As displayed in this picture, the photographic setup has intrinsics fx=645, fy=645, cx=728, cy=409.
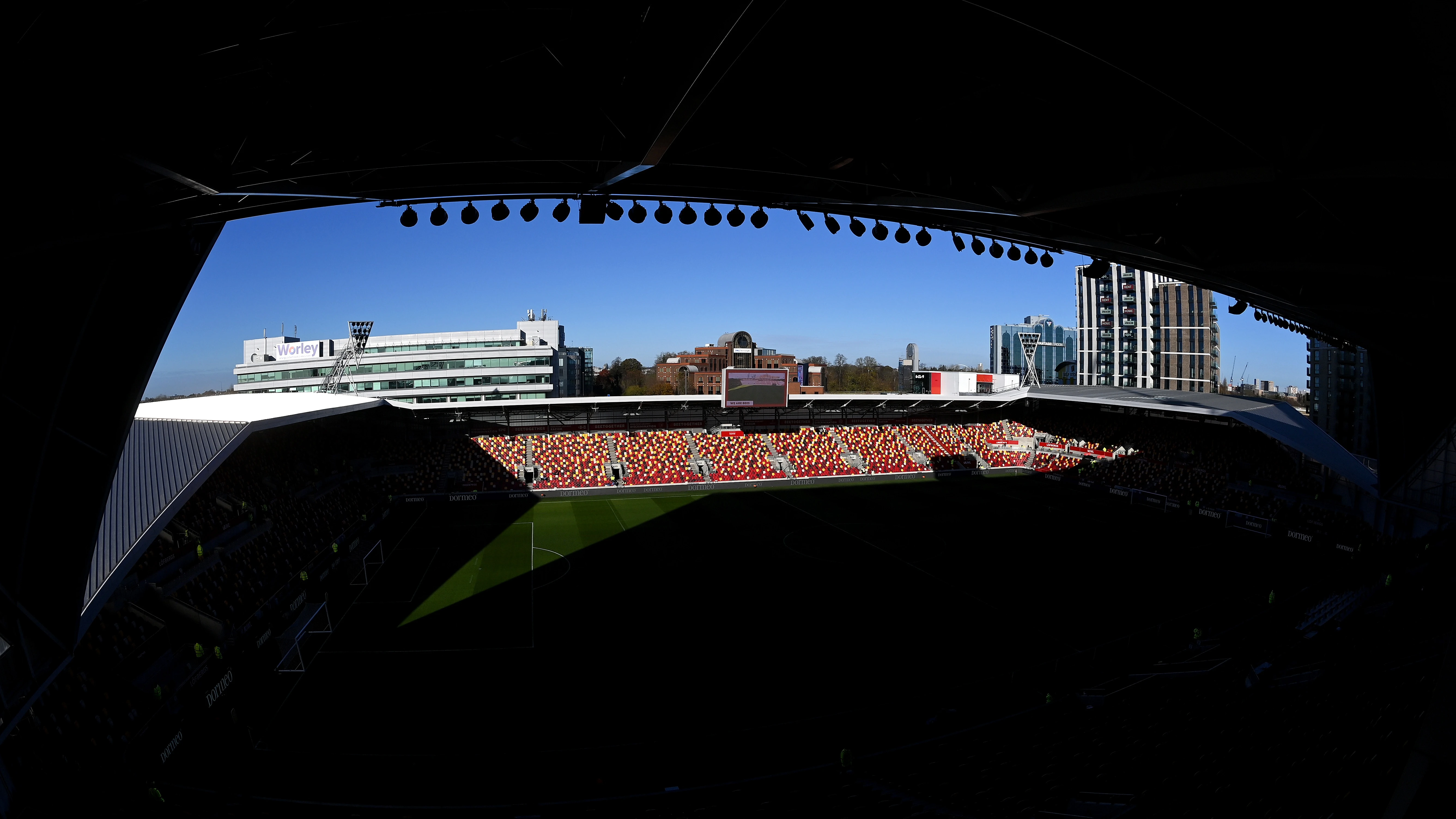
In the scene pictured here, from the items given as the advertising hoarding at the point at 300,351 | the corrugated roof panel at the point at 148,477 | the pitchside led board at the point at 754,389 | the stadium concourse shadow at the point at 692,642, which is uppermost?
the advertising hoarding at the point at 300,351

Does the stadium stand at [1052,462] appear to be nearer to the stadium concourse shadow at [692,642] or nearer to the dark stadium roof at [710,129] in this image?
the stadium concourse shadow at [692,642]

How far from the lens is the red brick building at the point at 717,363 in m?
109

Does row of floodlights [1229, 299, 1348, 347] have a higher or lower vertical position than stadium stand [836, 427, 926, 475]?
higher

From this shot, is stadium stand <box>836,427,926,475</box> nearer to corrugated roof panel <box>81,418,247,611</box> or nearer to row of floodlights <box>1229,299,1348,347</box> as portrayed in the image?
row of floodlights <box>1229,299,1348,347</box>

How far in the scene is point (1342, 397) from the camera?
59.1 meters

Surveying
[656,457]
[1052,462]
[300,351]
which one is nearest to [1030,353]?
[1052,462]

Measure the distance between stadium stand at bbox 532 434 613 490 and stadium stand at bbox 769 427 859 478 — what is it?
1397 centimetres

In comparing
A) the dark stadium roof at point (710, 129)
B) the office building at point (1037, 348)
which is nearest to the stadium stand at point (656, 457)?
the dark stadium roof at point (710, 129)

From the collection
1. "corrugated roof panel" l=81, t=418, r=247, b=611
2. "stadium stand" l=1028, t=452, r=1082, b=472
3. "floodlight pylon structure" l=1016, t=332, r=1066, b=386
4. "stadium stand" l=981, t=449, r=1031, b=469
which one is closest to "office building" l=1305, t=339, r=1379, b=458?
"stadium stand" l=1028, t=452, r=1082, b=472

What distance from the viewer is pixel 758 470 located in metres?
49.1

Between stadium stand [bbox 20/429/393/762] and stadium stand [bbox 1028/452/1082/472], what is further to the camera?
stadium stand [bbox 1028/452/1082/472]

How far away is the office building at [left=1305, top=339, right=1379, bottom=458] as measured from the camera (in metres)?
53.6

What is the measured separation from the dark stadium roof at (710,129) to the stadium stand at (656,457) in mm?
36218

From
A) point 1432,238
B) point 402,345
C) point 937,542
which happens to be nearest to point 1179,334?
point 937,542
